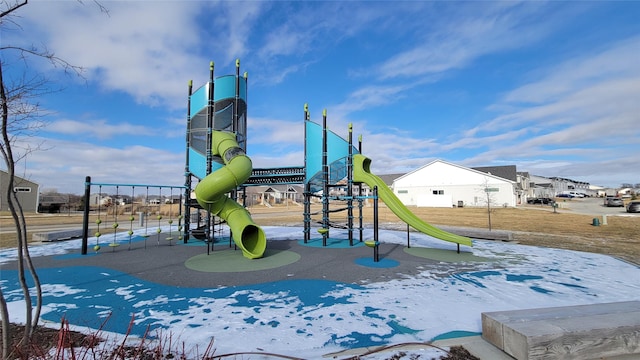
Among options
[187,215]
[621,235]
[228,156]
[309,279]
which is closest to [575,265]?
[309,279]

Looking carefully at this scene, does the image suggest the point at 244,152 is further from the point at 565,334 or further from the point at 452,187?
the point at 452,187

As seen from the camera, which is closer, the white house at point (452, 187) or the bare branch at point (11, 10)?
the bare branch at point (11, 10)

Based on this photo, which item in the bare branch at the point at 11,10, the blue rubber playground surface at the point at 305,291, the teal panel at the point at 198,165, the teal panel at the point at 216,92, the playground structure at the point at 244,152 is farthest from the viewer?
the teal panel at the point at 216,92

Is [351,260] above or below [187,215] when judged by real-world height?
below

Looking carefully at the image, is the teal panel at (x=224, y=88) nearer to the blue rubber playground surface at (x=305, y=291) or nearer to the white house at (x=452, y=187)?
the blue rubber playground surface at (x=305, y=291)

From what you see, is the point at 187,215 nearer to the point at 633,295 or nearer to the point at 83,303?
the point at 83,303

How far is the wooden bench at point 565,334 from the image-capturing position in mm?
3299

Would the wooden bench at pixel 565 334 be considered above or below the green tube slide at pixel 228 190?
below

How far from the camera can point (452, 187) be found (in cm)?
4597

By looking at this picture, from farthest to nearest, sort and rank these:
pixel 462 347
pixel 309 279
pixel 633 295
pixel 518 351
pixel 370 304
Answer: pixel 309 279 → pixel 633 295 → pixel 370 304 → pixel 462 347 → pixel 518 351

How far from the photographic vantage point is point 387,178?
2660 inches

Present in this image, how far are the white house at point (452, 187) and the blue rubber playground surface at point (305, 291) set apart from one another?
3487cm

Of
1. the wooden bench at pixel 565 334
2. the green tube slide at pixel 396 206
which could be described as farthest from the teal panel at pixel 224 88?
the wooden bench at pixel 565 334

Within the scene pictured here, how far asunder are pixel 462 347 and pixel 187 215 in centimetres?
1236
